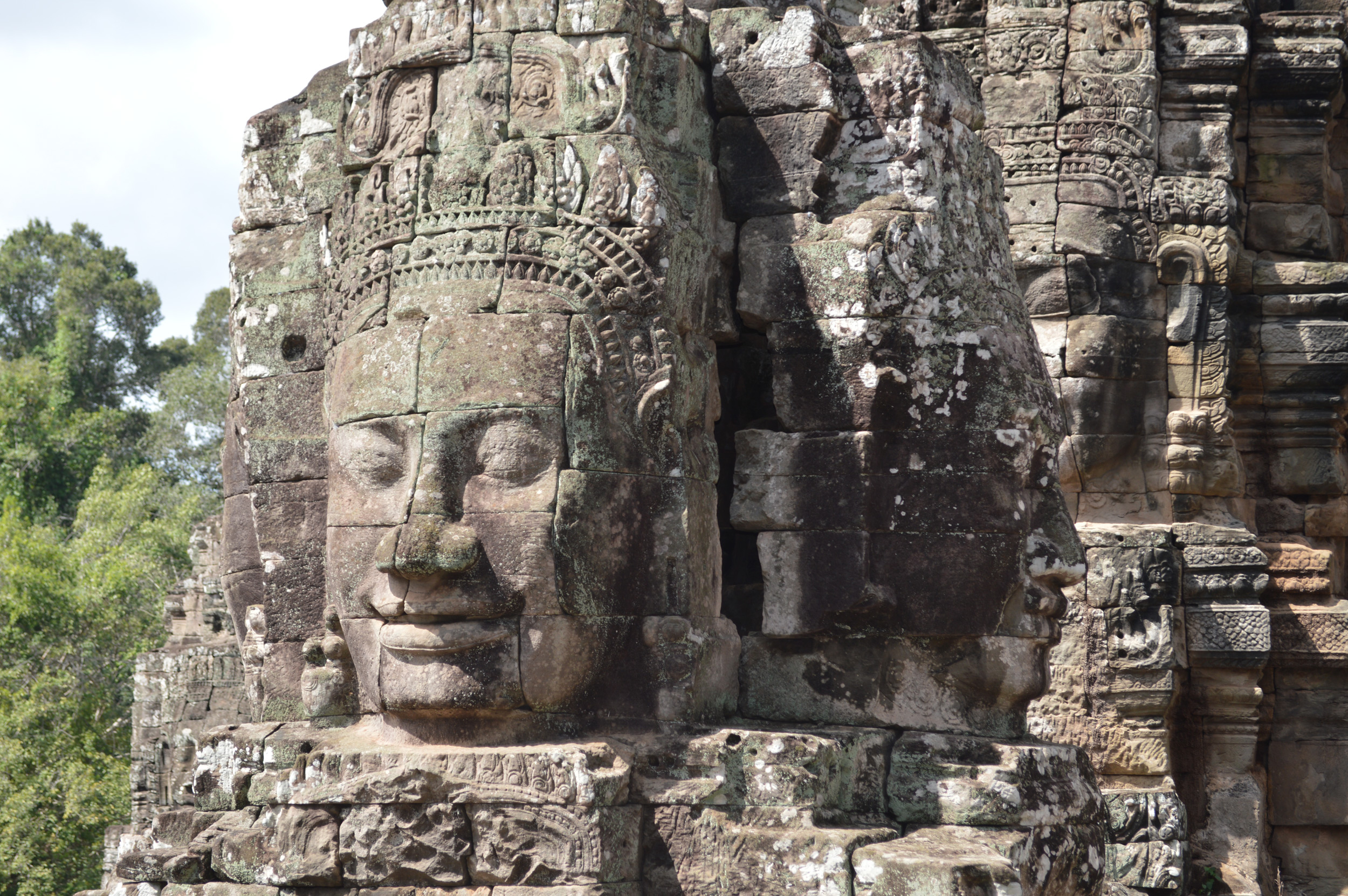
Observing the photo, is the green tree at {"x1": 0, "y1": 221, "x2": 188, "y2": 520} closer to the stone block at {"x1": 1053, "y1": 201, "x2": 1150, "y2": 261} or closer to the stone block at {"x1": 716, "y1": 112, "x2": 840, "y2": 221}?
the stone block at {"x1": 1053, "y1": 201, "x2": 1150, "y2": 261}

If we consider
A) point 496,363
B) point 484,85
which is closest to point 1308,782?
point 496,363

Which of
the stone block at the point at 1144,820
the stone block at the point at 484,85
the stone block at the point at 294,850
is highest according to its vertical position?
the stone block at the point at 484,85

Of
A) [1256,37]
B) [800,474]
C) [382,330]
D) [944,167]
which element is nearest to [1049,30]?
[1256,37]

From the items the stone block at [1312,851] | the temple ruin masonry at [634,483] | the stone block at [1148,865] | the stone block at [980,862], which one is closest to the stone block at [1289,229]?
the stone block at [1312,851]

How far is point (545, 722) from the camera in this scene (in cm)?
518

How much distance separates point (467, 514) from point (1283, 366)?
7592mm

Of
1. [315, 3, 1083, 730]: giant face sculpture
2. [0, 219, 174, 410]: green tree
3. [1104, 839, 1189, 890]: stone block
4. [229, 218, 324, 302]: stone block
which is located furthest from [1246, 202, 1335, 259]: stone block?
[0, 219, 174, 410]: green tree

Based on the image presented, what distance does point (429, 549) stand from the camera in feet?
16.4

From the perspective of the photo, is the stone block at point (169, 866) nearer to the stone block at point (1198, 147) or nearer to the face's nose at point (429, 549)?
the face's nose at point (429, 549)

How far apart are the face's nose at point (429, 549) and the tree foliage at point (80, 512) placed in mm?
15150

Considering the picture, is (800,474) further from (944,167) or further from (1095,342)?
(1095,342)

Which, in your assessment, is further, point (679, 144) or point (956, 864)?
point (679, 144)

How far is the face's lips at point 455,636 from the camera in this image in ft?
16.6

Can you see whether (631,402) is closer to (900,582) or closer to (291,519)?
(900,582)
